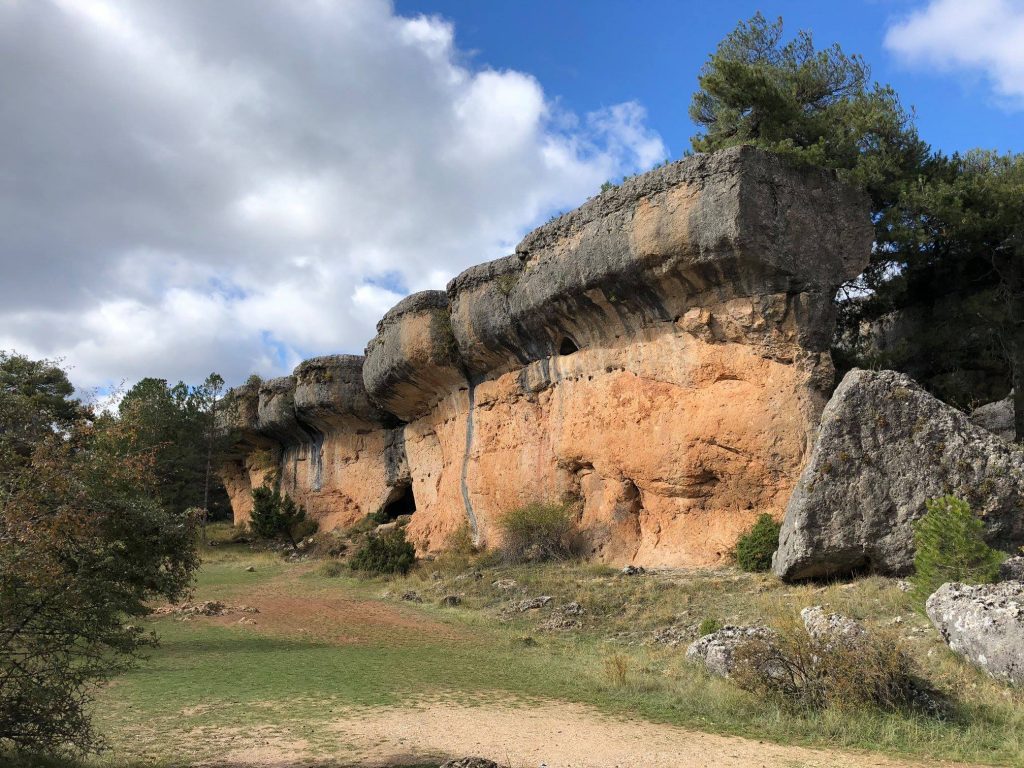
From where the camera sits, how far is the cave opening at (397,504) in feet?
101

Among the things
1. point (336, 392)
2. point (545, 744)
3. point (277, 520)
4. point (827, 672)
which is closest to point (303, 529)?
point (277, 520)

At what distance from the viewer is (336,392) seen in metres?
30.5

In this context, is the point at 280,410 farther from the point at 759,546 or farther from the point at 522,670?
the point at 522,670

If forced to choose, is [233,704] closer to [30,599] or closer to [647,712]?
[30,599]

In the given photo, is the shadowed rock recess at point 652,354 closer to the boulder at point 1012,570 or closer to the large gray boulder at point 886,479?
the large gray boulder at point 886,479

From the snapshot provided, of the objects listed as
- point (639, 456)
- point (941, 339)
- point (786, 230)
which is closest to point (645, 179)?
point (786, 230)

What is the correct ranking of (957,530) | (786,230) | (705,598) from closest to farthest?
(957,530)
(705,598)
(786,230)

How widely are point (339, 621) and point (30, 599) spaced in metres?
9.60

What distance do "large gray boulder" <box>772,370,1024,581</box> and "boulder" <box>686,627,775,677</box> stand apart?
3656 millimetres

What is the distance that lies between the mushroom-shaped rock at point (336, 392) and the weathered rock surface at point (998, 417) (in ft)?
66.9

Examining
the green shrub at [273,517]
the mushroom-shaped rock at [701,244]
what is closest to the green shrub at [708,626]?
the mushroom-shaped rock at [701,244]

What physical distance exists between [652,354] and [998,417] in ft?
24.8

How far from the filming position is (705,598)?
41.4ft

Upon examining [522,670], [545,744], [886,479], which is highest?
[886,479]
